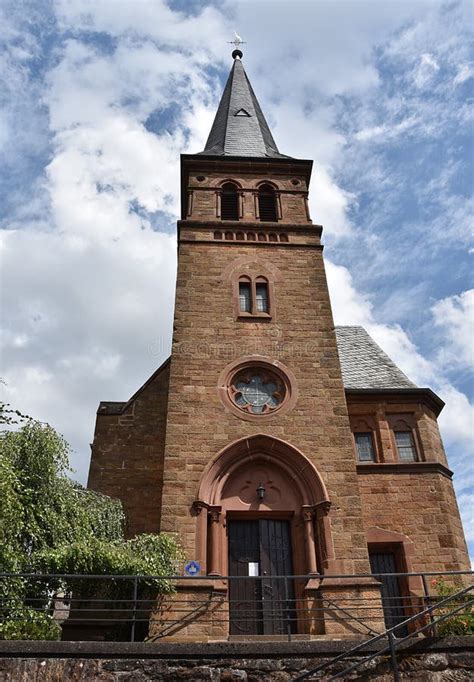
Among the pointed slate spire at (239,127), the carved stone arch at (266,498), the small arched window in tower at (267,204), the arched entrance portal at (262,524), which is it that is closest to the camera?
the arched entrance portal at (262,524)

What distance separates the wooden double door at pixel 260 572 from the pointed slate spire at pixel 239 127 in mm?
13355

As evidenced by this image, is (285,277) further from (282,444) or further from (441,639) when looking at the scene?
(441,639)

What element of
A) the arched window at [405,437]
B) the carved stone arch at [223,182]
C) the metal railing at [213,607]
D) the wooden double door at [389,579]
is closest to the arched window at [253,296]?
the carved stone arch at [223,182]

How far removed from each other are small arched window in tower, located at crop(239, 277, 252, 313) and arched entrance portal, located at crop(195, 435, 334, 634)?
162 inches

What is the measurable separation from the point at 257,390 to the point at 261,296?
3230mm

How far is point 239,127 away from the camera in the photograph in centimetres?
2480

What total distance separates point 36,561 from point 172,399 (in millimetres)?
5015

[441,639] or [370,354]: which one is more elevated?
[370,354]

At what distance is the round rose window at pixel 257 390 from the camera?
47.9 feet

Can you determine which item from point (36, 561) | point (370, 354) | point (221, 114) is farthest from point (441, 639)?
point (221, 114)

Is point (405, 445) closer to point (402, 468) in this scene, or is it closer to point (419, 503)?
point (402, 468)

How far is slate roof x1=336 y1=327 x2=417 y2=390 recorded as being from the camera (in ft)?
59.0

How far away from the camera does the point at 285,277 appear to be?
17.3 metres

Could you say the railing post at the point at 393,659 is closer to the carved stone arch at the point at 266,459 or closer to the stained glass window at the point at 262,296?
the carved stone arch at the point at 266,459
